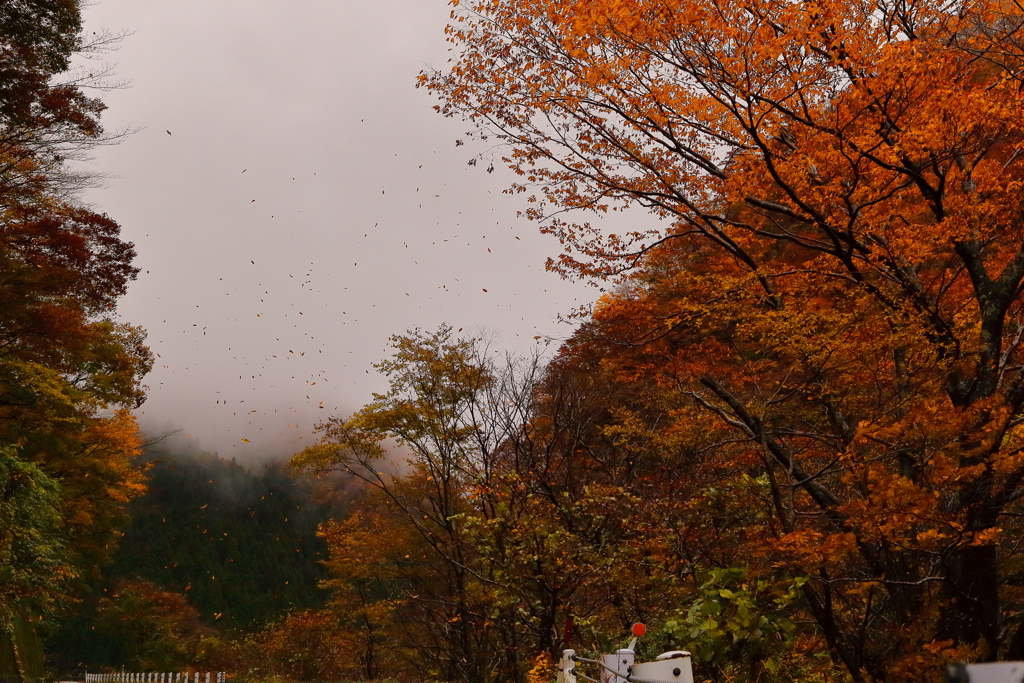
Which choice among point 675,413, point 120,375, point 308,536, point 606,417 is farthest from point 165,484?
point 675,413

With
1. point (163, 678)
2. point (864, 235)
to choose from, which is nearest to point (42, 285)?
point (163, 678)

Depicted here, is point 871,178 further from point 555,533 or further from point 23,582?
point 23,582

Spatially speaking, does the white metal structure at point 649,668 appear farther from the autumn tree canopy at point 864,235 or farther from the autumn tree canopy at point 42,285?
the autumn tree canopy at point 42,285

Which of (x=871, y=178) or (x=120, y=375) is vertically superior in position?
(x=120, y=375)

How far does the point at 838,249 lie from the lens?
8.06 metres

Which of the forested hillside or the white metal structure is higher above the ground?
the forested hillside

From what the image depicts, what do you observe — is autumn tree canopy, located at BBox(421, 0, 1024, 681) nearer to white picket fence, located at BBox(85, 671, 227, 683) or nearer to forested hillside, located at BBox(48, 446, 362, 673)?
white picket fence, located at BBox(85, 671, 227, 683)

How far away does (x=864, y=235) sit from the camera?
7.97 meters

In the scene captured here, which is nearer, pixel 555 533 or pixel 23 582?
pixel 555 533

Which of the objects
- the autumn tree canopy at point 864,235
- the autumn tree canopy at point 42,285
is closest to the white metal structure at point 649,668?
the autumn tree canopy at point 864,235

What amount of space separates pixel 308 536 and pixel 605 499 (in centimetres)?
5982

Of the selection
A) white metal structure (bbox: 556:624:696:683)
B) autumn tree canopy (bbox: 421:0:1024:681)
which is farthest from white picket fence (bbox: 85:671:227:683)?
white metal structure (bbox: 556:624:696:683)

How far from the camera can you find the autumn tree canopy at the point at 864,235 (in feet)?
22.1

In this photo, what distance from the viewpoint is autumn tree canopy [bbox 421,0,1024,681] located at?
22.1 ft
